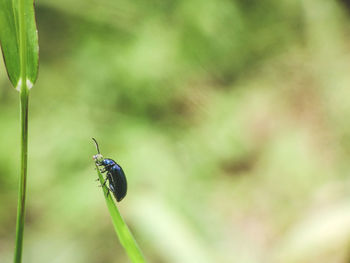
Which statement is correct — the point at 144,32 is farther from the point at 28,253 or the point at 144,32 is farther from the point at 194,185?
the point at 28,253

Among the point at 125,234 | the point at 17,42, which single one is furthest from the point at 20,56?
the point at 125,234

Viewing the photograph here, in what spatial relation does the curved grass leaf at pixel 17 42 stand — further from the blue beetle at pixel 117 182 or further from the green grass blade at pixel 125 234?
the blue beetle at pixel 117 182

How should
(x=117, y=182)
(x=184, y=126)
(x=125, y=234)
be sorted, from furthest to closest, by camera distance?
(x=184, y=126) → (x=117, y=182) → (x=125, y=234)

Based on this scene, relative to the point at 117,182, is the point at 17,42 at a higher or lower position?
lower

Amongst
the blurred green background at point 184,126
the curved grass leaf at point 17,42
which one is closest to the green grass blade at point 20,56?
the curved grass leaf at point 17,42

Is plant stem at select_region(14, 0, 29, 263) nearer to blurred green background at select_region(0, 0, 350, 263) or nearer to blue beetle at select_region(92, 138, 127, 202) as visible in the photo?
blue beetle at select_region(92, 138, 127, 202)

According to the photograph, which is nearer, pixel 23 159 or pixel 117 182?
pixel 23 159

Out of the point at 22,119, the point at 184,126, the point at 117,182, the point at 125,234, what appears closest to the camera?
the point at 22,119

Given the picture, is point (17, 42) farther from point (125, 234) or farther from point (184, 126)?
point (184, 126)
